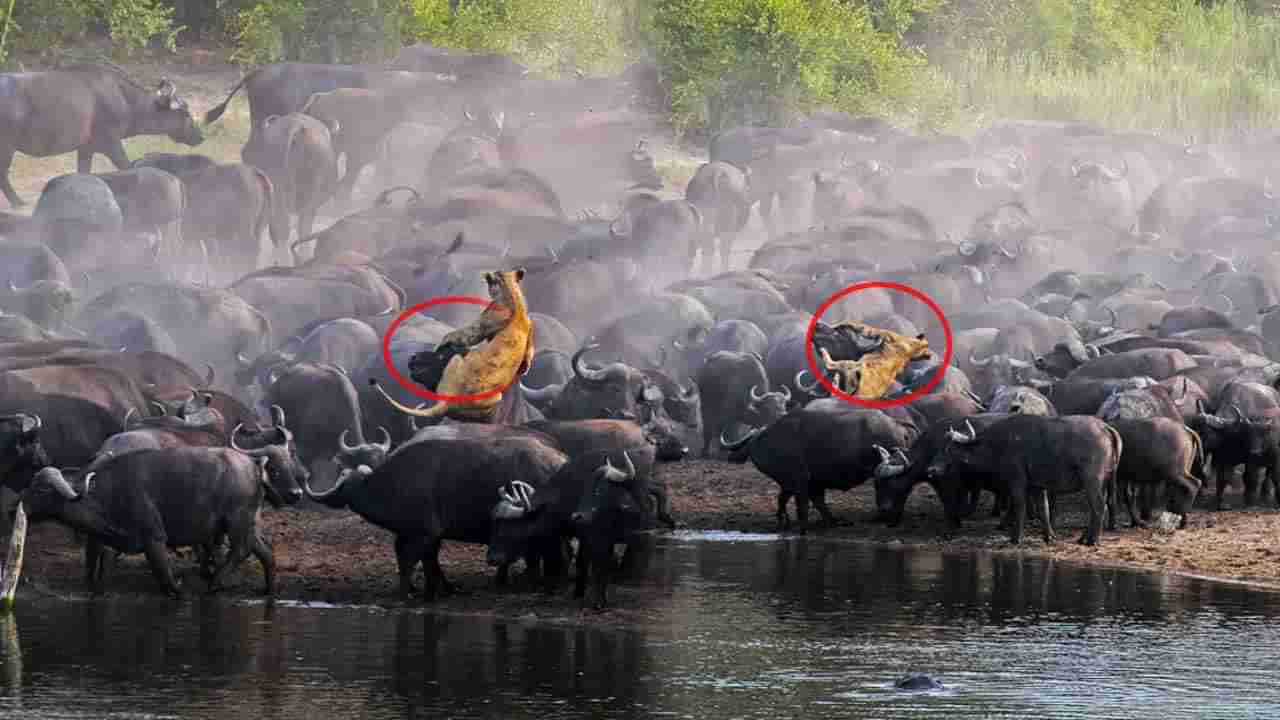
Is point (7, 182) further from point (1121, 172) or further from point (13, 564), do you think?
point (1121, 172)

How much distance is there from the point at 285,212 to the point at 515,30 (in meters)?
13.3

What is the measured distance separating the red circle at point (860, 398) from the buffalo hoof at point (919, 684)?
25.7 feet

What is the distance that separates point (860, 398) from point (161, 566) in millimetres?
9053

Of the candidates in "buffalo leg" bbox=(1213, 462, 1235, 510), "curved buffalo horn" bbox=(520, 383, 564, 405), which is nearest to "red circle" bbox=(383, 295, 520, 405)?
"curved buffalo horn" bbox=(520, 383, 564, 405)

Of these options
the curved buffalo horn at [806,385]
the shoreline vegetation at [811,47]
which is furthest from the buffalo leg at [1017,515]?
the shoreline vegetation at [811,47]

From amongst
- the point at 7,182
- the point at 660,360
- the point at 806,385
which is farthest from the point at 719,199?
the point at 806,385

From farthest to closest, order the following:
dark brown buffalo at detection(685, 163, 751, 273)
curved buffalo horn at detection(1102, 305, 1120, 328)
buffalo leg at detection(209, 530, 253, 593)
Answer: dark brown buffalo at detection(685, 163, 751, 273) → curved buffalo horn at detection(1102, 305, 1120, 328) → buffalo leg at detection(209, 530, 253, 593)

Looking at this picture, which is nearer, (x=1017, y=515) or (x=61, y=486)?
(x=61, y=486)

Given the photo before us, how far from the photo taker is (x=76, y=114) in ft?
127

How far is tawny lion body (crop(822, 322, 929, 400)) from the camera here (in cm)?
2562

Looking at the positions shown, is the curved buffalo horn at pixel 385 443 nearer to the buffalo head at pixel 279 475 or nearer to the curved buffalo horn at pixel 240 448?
the buffalo head at pixel 279 475

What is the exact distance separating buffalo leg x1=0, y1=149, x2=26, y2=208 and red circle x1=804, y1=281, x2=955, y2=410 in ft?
42.0

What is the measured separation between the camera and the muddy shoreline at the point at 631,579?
18.4m

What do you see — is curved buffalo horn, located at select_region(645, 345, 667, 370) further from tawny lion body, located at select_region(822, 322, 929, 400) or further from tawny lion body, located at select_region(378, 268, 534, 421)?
tawny lion body, located at select_region(378, 268, 534, 421)
